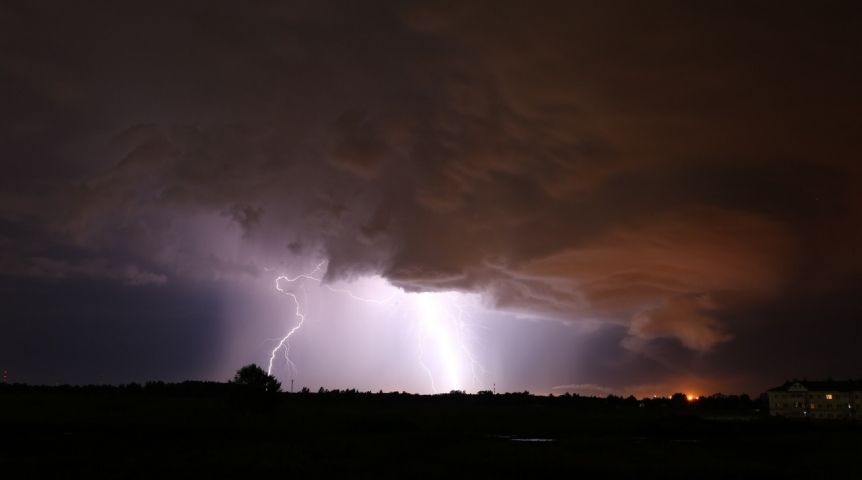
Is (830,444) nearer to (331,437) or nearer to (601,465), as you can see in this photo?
(601,465)

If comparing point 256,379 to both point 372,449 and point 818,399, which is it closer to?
point 372,449

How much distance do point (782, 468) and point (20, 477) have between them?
153ft

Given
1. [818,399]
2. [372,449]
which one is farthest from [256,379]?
[818,399]

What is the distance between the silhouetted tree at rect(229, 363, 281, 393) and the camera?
8456 cm

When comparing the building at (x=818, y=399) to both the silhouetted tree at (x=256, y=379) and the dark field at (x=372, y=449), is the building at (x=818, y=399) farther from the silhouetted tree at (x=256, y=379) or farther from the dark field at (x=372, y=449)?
the silhouetted tree at (x=256, y=379)

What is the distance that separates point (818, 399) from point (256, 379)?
106 metres

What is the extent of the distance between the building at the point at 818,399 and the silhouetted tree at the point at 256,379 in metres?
96.7

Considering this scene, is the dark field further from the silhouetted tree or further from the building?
the building

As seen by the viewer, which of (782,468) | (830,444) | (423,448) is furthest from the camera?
(830,444)

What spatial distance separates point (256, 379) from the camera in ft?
279

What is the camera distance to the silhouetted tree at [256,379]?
8456 cm

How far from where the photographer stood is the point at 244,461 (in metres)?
40.4

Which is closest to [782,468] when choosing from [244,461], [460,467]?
[460,467]

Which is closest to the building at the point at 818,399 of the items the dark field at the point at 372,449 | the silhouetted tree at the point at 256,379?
the dark field at the point at 372,449
